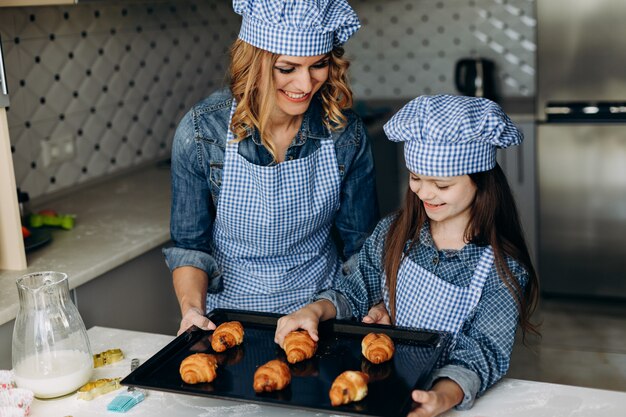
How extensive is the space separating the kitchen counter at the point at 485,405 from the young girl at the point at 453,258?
38mm

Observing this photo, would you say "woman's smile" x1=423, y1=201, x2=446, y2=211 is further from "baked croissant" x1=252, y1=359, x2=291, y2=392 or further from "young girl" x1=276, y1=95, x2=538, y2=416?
"baked croissant" x1=252, y1=359, x2=291, y2=392

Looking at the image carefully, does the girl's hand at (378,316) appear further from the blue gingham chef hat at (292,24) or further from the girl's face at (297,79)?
the blue gingham chef hat at (292,24)

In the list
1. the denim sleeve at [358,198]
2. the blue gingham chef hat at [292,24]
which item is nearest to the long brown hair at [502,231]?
the denim sleeve at [358,198]

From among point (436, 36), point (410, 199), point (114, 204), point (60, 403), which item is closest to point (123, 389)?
point (60, 403)

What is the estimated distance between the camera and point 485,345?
1.39 m

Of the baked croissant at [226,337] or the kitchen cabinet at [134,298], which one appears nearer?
the baked croissant at [226,337]

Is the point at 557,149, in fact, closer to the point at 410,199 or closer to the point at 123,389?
the point at 410,199

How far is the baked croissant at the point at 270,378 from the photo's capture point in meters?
1.27

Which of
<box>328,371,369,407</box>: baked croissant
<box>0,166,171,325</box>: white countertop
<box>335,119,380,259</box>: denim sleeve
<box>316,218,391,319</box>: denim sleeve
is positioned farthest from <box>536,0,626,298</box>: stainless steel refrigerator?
<box>328,371,369,407</box>: baked croissant

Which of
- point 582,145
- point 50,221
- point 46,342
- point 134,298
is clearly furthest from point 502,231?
point 582,145

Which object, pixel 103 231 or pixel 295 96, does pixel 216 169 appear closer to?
pixel 295 96

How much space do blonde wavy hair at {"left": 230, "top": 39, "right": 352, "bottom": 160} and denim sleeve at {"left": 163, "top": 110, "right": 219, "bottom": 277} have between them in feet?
0.37

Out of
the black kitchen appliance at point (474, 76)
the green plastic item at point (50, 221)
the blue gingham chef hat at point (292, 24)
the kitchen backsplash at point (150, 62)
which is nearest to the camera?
the blue gingham chef hat at point (292, 24)

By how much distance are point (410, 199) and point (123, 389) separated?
685 mm
